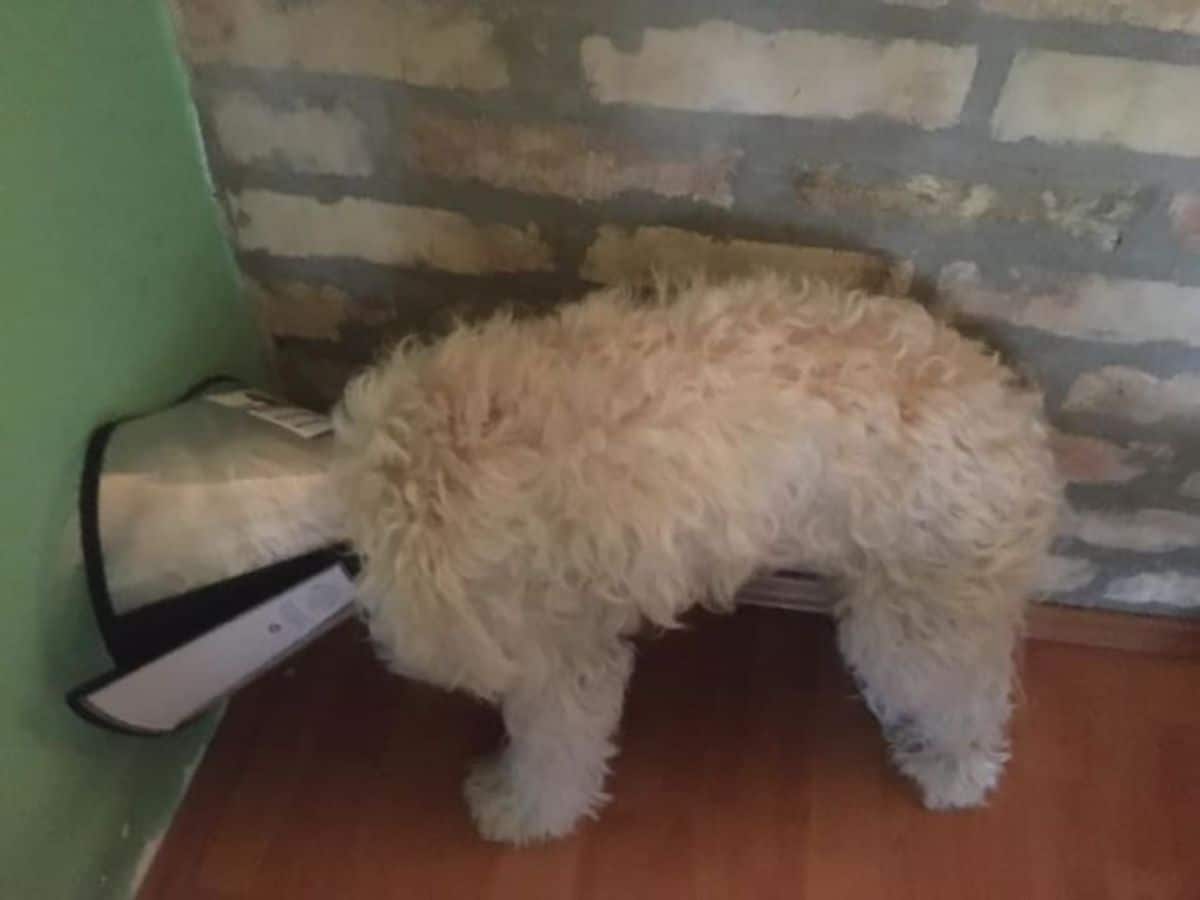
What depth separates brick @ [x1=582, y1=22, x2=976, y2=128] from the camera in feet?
3.46

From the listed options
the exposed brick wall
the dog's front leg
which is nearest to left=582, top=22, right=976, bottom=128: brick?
the exposed brick wall

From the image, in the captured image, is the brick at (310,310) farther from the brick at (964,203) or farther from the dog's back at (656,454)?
the brick at (964,203)

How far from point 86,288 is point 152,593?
0.24 m

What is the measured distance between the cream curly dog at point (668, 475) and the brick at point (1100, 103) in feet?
0.56

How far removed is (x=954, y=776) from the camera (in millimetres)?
1374

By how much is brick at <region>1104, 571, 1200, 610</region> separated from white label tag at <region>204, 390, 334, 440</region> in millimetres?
847

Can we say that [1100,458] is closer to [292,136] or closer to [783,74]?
[783,74]

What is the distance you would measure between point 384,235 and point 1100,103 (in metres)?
0.61

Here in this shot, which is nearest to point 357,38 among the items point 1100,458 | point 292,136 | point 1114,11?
point 292,136

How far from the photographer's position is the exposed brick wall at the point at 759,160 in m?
1.05

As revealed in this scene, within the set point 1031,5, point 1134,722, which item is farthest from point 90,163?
point 1134,722

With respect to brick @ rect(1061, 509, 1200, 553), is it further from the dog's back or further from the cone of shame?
the cone of shame

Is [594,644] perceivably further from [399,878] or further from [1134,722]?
[1134,722]

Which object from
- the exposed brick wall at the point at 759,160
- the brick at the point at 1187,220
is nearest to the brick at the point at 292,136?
the exposed brick wall at the point at 759,160
